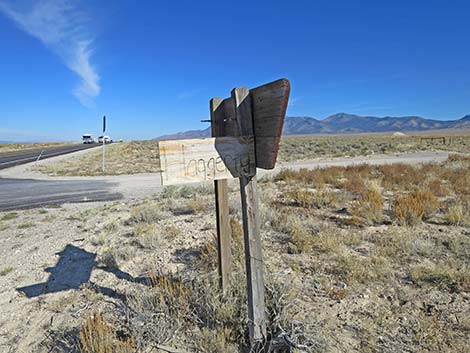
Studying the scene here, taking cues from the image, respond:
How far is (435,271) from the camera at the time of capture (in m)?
3.57

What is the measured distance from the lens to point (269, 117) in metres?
1.95

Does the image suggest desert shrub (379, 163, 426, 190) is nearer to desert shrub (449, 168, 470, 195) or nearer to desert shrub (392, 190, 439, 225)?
desert shrub (449, 168, 470, 195)

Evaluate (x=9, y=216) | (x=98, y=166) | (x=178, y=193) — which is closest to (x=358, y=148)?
(x=98, y=166)

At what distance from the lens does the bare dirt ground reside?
256cm

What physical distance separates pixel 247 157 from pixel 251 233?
1.97ft

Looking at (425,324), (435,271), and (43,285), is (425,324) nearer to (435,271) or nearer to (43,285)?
(435,271)

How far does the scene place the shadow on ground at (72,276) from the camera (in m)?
3.67

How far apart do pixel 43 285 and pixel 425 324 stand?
4.57 m

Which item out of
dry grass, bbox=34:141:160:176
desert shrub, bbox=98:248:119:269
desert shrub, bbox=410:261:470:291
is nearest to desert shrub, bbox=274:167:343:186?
desert shrub, bbox=410:261:470:291

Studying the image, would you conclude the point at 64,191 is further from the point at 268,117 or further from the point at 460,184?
the point at 460,184

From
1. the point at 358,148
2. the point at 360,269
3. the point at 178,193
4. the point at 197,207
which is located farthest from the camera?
the point at 358,148

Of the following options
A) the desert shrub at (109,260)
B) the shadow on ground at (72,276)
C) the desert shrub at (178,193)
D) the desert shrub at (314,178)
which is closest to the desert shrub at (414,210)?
the desert shrub at (314,178)

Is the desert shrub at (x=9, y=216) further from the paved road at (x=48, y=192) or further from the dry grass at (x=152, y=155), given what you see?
the dry grass at (x=152, y=155)

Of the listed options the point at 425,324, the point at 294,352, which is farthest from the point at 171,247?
the point at 425,324
